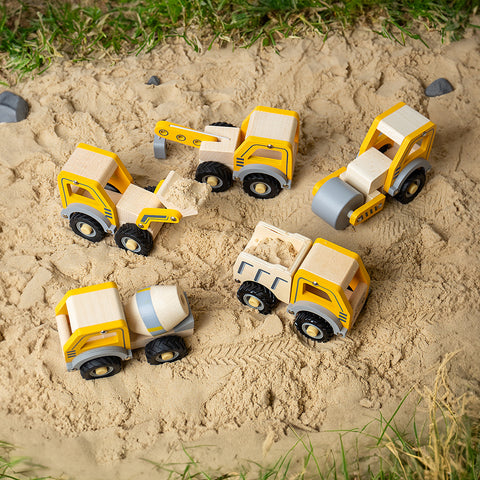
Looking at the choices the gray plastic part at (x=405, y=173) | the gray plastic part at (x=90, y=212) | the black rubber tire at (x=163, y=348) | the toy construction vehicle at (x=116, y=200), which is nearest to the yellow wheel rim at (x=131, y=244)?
the toy construction vehicle at (x=116, y=200)

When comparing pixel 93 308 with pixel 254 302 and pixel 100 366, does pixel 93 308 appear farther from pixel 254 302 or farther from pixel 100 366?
pixel 254 302

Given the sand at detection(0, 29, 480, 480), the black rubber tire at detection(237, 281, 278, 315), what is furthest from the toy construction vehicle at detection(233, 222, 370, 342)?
the sand at detection(0, 29, 480, 480)

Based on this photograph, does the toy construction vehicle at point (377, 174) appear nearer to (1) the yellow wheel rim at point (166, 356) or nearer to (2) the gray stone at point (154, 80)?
(1) the yellow wheel rim at point (166, 356)

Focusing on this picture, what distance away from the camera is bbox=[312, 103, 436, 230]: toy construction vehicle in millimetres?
2908

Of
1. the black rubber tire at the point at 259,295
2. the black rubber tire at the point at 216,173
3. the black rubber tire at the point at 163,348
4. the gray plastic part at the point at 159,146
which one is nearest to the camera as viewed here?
the black rubber tire at the point at 163,348

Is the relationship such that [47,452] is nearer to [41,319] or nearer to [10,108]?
[41,319]

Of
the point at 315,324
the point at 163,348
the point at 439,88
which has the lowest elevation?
the point at 163,348

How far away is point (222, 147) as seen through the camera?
3066 mm

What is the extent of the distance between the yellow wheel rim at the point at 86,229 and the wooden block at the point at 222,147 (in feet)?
2.15

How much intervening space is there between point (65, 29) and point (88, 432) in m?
2.52

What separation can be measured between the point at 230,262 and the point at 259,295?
1.08 ft

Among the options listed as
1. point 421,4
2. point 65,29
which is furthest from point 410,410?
point 65,29

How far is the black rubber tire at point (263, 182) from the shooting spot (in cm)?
307

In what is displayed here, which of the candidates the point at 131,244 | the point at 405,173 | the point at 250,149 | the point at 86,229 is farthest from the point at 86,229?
the point at 405,173
